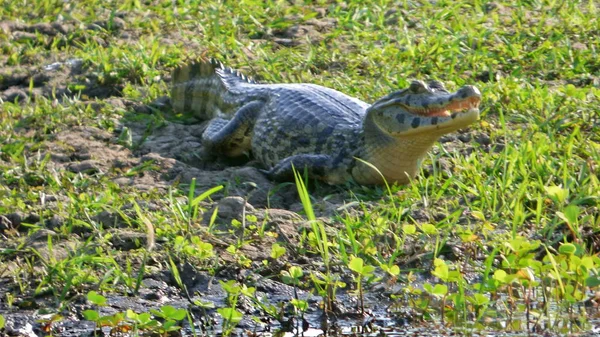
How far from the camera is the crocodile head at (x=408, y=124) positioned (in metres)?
5.89

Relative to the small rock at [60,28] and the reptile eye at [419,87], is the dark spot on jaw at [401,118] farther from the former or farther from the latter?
the small rock at [60,28]

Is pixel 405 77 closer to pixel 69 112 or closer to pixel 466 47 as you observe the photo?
pixel 466 47

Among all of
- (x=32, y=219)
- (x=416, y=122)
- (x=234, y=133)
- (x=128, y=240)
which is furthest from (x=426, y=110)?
(x=32, y=219)

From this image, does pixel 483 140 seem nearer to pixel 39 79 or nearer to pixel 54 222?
pixel 54 222

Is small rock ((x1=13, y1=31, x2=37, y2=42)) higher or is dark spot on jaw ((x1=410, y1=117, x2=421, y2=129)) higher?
small rock ((x1=13, y1=31, x2=37, y2=42))

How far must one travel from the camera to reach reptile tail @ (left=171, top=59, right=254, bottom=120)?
7695 millimetres

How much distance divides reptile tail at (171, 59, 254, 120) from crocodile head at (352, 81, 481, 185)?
154 cm

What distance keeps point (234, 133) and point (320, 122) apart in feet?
2.13

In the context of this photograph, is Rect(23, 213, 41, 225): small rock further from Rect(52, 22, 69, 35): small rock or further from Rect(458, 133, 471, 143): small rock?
Rect(52, 22, 69, 35): small rock

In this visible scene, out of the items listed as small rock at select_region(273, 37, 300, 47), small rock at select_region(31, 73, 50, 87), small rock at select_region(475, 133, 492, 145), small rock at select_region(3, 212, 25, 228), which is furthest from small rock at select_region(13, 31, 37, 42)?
small rock at select_region(475, 133, 492, 145)

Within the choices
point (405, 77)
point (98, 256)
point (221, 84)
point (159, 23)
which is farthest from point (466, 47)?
point (98, 256)

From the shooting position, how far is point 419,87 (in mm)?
6137

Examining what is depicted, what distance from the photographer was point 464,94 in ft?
19.2

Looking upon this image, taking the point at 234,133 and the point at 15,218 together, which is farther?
the point at 234,133
